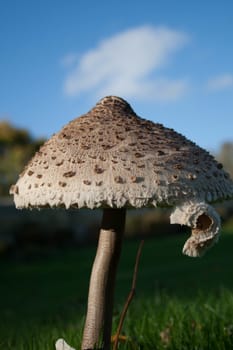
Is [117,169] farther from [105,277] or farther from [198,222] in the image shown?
[105,277]

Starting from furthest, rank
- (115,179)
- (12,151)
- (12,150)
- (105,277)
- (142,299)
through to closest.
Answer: (12,150)
(12,151)
(142,299)
(105,277)
(115,179)

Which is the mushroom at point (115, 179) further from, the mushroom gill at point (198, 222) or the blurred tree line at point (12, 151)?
the blurred tree line at point (12, 151)

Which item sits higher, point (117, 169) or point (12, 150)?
point (12, 150)

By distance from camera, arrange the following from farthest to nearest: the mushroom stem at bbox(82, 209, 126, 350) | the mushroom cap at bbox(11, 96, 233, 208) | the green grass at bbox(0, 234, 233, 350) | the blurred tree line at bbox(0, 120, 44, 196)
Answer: the blurred tree line at bbox(0, 120, 44, 196), the green grass at bbox(0, 234, 233, 350), the mushroom stem at bbox(82, 209, 126, 350), the mushroom cap at bbox(11, 96, 233, 208)

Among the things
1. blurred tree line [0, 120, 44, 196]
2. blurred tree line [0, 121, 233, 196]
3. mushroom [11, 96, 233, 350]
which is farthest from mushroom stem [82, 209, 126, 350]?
blurred tree line [0, 121, 233, 196]

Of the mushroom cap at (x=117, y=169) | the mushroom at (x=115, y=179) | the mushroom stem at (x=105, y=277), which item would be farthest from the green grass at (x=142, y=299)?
the mushroom cap at (x=117, y=169)

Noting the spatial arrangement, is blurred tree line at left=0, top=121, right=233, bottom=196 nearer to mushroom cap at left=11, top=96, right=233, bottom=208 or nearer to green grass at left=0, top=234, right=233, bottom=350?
Answer: green grass at left=0, top=234, right=233, bottom=350

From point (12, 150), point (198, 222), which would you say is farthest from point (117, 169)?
point (12, 150)
